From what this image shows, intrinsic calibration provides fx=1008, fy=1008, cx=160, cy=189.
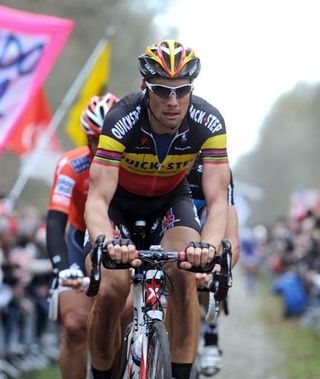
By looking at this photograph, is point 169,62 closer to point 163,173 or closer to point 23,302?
point 163,173

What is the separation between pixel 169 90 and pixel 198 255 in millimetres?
1120

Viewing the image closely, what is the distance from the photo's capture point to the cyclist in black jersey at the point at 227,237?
796 cm

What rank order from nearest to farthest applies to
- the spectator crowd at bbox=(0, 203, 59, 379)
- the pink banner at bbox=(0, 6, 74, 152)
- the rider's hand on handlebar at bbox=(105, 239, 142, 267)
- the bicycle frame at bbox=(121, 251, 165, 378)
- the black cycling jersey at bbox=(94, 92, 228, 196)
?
the rider's hand on handlebar at bbox=(105, 239, 142, 267), the bicycle frame at bbox=(121, 251, 165, 378), the black cycling jersey at bbox=(94, 92, 228, 196), the pink banner at bbox=(0, 6, 74, 152), the spectator crowd at bbox=(0, 203, 59, 379)

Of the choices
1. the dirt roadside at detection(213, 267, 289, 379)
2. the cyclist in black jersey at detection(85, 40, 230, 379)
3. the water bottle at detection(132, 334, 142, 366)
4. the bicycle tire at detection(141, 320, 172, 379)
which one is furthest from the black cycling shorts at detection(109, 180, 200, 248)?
the dirt roadside at detection(213, 267, 289, 379)

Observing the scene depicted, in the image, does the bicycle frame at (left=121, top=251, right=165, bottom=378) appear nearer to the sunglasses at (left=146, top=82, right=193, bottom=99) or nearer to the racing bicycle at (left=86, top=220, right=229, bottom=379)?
the racing bicycle at (left=86, top=220, right=229, bottom=379)

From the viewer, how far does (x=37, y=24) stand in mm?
11984

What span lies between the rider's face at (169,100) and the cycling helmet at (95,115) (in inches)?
61.1

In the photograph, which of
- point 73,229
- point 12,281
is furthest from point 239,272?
point 73,229

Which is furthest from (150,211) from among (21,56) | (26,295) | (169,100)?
(26,295)

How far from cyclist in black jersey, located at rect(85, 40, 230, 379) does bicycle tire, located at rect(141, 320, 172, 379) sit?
52 cm

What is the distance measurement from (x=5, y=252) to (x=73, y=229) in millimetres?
3806

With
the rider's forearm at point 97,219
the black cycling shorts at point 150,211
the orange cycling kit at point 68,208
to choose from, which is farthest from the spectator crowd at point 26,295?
the rider's forearm at point 97,219

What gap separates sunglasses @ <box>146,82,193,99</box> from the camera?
618 cm

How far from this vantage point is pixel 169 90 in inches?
243
